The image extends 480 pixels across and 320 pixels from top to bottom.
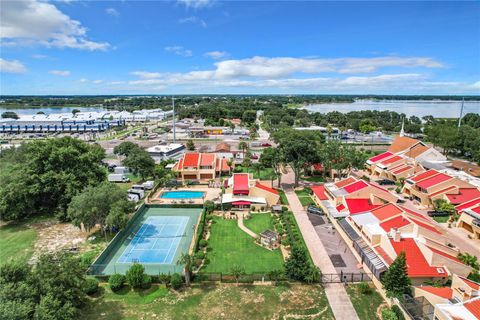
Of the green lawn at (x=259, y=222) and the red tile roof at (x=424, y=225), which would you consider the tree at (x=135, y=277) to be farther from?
the red tile roof at (x=424, y=225)

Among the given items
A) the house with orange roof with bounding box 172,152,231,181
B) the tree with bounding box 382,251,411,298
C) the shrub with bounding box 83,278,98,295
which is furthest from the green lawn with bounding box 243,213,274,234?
the house with orange roof with bounding box 172,152,231,181

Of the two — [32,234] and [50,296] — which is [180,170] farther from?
[50,296]

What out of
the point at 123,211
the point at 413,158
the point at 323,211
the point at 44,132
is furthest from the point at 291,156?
the point at 44,132

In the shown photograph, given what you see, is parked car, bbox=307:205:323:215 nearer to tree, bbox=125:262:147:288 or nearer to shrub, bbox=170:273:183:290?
shrub, bbox=170:273:183:290

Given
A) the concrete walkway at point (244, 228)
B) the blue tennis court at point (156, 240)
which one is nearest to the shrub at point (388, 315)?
the concrete walkway at point (244, 228)

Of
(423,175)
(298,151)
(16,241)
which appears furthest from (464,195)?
(16,241)

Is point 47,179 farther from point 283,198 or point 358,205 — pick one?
point 358,205

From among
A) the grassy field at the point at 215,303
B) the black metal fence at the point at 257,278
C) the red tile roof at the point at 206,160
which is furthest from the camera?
the red tile roof at the point at 206,160
